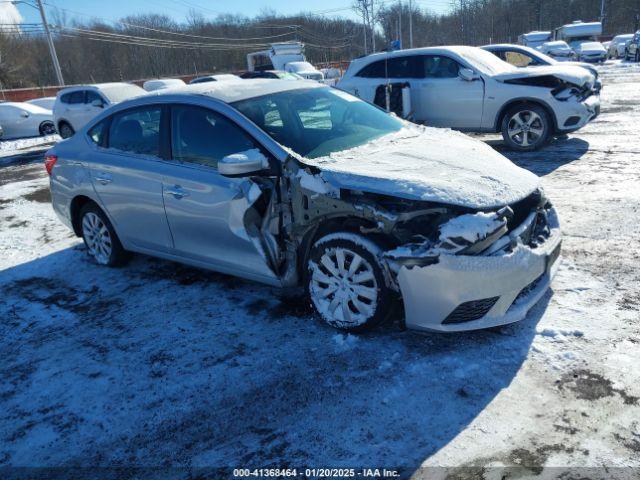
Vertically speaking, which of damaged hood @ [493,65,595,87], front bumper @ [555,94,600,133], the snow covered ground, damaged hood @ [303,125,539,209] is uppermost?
damaged hood @ [493,65,595,87]

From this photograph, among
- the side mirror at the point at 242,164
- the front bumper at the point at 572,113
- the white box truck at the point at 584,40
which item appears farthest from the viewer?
the white box truck at the point at 584,40

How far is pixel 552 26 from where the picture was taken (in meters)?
72.3

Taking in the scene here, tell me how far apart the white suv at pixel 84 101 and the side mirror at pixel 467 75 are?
922cm

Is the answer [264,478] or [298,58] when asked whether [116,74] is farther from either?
[264,478]

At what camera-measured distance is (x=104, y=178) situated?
4773 mm

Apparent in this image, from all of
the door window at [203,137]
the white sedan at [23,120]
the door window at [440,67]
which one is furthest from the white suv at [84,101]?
the door window at [203,137]

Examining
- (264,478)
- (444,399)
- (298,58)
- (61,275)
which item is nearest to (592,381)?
(444,399)

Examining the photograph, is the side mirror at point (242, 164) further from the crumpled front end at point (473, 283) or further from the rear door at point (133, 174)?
the crumpled front end at point (473, 283)

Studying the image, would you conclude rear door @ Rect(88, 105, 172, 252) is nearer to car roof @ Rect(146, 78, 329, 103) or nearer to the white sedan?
car roof @ Rect(146, 78, 329, 103)

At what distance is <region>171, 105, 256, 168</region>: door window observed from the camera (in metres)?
3.84

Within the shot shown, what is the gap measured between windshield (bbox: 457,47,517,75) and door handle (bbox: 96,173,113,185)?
6.66m

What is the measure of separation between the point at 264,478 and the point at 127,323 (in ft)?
6.98

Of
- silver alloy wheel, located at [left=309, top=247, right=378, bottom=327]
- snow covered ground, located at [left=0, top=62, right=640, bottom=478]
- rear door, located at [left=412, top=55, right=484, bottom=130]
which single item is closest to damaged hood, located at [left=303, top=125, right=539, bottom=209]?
silver alloy wheel, located at [left=309, top=247, right=378, bottom=327]

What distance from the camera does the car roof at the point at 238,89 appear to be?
13.5ft
